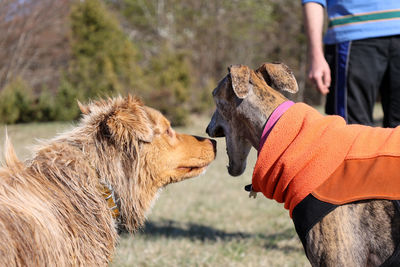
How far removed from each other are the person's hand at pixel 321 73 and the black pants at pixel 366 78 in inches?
2.7

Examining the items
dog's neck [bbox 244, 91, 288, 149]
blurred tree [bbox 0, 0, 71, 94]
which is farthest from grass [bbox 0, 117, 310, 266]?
blurred tree [bbox 0, 0, 71, 94]

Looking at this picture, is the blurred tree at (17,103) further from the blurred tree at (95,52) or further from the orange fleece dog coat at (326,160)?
the orange fleece dog coat at (326,160)

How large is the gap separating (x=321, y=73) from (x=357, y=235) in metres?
1.50

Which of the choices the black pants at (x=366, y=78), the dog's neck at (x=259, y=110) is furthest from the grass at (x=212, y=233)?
the black pants at (x=366, y=78)

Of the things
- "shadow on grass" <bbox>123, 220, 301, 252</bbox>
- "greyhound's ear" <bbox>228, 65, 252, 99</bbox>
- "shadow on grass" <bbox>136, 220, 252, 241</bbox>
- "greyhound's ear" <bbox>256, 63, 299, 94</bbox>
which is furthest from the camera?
"shadow on grass" <bbox>136, 220, 252, 241</bbox>

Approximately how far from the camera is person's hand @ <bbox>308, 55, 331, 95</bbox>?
3.49m

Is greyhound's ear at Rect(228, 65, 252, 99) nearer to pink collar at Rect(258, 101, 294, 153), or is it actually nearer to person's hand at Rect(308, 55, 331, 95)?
pink collar at Rect(258, 101, 294, 153)

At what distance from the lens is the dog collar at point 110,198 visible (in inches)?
118

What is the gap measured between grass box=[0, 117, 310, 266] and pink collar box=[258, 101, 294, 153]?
48.6 inches

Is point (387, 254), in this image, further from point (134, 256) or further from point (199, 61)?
point (199, 61)

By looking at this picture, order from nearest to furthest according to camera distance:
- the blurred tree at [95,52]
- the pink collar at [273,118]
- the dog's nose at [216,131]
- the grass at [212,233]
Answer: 1. the pink collar at [273,118]
2. the dog's nose at [216,131]
3. the grass at [212,233]
4. the blurred tree at [95,52]

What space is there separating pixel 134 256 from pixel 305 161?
9.56 ft

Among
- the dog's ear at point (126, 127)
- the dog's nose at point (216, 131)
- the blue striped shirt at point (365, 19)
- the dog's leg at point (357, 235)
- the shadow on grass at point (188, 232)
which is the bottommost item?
the shadow on grass at point (188, 232)

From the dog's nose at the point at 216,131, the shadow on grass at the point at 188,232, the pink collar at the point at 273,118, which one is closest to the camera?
the pink collar at the point at 273,118
